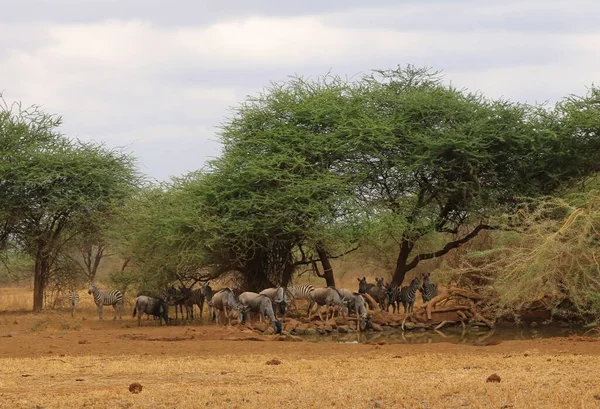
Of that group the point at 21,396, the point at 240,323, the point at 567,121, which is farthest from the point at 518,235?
the point at 21,396

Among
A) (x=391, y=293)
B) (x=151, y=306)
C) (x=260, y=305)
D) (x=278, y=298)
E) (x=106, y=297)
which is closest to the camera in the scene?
(x=260, y=305)

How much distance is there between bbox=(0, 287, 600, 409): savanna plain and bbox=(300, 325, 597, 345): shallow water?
1.87 m

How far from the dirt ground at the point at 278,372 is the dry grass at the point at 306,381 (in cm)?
2

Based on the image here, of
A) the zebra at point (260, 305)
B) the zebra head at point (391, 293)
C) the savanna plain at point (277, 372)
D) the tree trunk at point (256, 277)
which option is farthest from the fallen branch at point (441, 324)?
the tree trunk at point (256, 277)

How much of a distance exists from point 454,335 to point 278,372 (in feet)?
32.9

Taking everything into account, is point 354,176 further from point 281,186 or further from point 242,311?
point 242,311

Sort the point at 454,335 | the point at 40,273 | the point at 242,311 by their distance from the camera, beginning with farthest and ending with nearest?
the point at 40,273, the point at 242,311, the point at 454,335

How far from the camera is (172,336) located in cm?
2439

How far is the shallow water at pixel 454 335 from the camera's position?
23.7 m

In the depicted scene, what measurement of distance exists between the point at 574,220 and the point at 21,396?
12987 millimetres

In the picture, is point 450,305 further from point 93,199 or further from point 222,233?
point 93,199

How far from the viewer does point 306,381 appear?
1460cm

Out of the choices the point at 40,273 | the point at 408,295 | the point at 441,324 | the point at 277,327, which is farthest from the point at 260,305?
the point at 40,273

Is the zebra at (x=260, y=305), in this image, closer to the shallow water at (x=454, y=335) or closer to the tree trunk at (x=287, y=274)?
the shallow water at (x=454, y=335)
